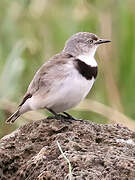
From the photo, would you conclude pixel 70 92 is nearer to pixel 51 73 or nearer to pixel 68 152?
pixel 51 73

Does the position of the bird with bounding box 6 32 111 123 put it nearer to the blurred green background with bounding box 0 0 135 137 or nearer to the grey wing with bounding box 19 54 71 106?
the grey wing with bounding box 19 54 71 106

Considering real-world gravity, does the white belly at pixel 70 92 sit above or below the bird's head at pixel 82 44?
below

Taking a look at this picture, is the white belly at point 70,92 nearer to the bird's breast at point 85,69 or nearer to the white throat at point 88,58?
the bird's breast at point 85,69

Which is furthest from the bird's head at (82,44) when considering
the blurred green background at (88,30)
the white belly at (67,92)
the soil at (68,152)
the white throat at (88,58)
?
the soil at (68,152)

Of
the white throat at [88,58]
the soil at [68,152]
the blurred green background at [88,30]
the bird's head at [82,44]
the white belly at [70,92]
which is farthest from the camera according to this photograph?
the blurred green background at [88,30]

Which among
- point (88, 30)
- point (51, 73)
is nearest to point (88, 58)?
point (51, 73)

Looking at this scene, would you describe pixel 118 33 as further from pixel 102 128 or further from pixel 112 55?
pixel 102 128
